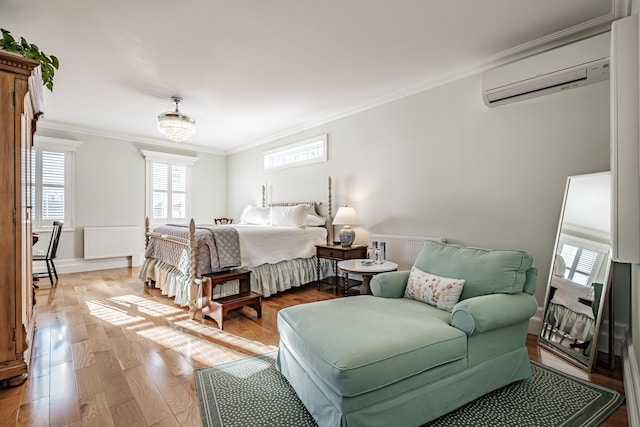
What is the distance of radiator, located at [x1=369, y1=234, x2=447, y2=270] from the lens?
3564 millimetres

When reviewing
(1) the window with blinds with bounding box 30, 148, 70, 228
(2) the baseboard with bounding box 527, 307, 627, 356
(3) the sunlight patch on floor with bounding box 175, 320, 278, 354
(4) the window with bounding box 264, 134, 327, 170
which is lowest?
(3) the sunlight patch on floor with bounding box 175, 320, 278, 354

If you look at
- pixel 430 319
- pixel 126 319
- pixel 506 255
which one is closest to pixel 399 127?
pixel 506 255

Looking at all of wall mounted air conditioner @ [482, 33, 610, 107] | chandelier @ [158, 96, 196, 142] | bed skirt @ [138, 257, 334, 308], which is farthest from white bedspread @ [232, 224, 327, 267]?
wall mounted air conditioner @ [482, 33, 610, 107]

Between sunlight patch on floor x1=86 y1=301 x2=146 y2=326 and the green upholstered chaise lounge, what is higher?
the green upholstered chaise lounge

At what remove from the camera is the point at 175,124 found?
371 centimetres

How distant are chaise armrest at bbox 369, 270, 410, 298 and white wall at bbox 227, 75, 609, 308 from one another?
50.4 inches

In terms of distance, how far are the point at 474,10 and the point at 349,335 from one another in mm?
2428

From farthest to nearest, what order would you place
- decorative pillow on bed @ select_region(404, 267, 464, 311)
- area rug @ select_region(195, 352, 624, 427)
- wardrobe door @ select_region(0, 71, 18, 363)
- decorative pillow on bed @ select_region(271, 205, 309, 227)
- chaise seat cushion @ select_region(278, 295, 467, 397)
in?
decorative pillow on bed @ select_region(271, 205, 309, 227) → decorative pillow on bed @ select_region(404, 267, 464, 311) → wardrobe door @ select_region(0, 71, 18, 363) → area rug @ select_region(195, 352, 624, 427) → chaise seat cushion @ select_region(278, 295, 467, 397)

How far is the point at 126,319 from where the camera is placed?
10.0 ft

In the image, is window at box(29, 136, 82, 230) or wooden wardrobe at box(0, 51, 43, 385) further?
window at box(29, 136, 82, 230)

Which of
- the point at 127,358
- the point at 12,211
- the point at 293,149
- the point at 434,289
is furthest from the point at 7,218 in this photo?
the point at 293,149

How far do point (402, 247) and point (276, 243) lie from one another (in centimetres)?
158

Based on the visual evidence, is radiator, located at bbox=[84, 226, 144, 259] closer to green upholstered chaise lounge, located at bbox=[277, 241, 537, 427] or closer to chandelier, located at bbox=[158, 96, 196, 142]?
chandelier, located at bbox=[158, 96, 196, 142]

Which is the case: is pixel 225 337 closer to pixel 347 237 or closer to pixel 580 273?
pixel 347 237
